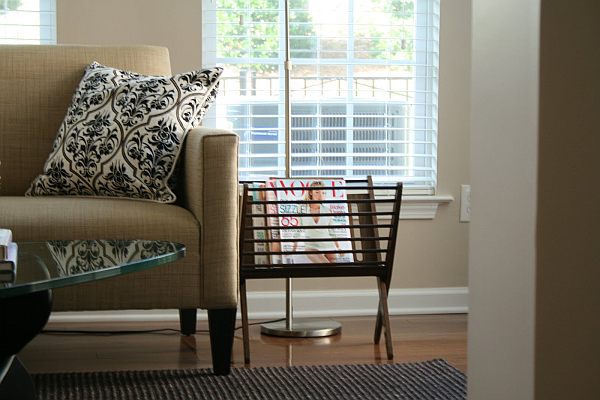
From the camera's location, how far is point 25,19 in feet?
11.2

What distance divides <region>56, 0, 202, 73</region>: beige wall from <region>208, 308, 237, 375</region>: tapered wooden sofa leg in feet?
4.08

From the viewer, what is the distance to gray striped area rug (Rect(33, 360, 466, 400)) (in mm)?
2264

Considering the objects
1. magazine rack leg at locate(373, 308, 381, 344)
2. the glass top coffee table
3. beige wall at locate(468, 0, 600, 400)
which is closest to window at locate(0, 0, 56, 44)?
magazine rack leg at locate(373, 308, 381, 344)

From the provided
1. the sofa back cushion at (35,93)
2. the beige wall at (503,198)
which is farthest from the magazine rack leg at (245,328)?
the beige wall at (503,198)

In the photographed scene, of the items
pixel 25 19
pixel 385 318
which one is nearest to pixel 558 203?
pixel 385 318

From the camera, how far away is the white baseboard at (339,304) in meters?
3.35

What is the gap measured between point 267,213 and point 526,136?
1820 mm

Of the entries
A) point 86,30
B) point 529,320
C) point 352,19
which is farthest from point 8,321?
point 352,19

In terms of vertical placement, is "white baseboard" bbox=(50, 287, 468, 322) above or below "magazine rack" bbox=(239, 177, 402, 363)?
below

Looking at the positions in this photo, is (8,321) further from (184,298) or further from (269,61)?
(269,61)

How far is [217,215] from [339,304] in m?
1.17

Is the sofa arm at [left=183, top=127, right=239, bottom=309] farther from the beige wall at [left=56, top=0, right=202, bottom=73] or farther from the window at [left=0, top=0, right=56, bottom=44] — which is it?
the window at [left=0, top=0, right=56, bottom=44]

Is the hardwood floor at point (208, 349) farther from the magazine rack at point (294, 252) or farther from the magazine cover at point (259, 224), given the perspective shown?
the magazine cover at point (259, 224)

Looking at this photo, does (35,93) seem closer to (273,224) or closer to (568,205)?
(273,224)
